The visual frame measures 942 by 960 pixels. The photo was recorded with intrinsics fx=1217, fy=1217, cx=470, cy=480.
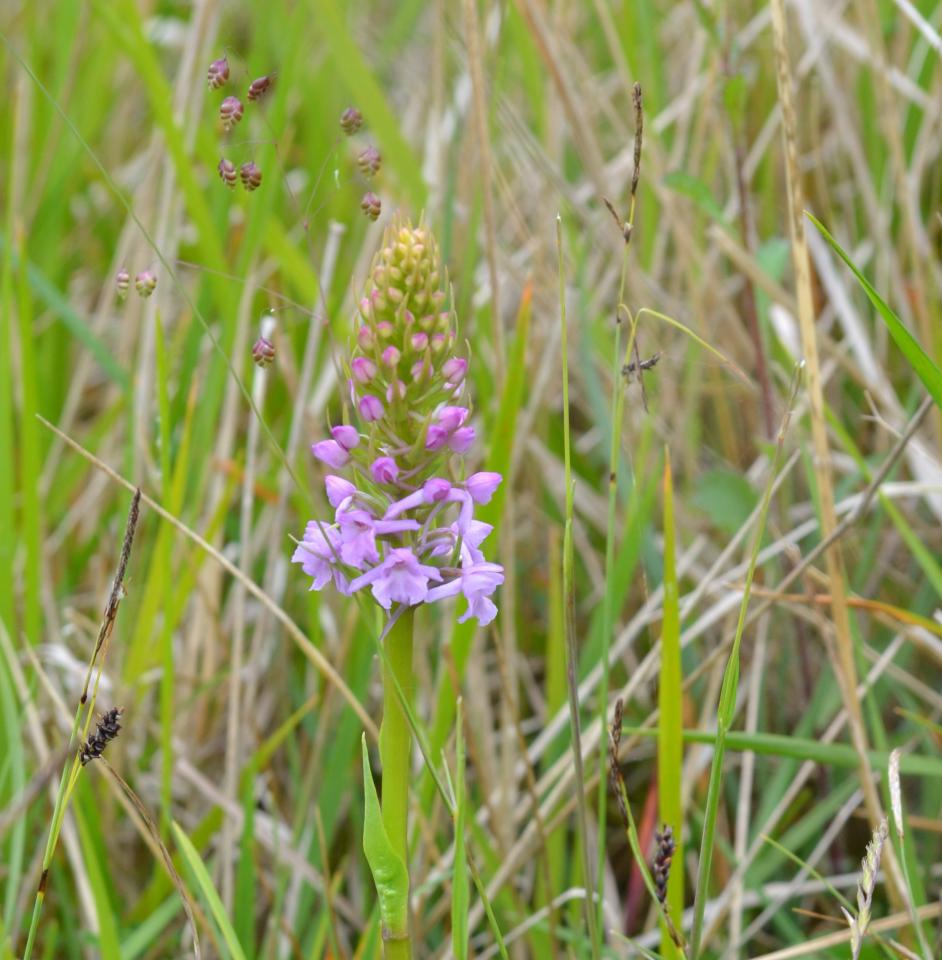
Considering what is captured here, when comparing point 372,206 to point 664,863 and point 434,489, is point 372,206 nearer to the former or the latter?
point 434,489

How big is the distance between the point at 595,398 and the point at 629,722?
2.07ft

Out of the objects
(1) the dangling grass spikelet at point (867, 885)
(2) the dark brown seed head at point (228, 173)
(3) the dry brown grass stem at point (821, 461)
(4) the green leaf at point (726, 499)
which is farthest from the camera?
(4) the green leaf at point (726, 499)

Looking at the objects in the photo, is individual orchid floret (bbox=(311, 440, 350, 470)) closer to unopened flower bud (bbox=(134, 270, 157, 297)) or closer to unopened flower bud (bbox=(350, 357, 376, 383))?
unopened flower bud (bbox=(350, 357, 376, 383))

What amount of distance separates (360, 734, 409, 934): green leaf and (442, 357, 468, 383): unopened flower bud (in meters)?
0.33

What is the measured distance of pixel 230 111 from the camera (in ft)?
4.45

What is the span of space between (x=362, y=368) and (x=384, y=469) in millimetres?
89

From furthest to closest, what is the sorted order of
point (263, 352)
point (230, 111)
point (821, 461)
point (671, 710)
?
point (821, 461)
point (671, 710)
point (230, 111)
point (263, 352)

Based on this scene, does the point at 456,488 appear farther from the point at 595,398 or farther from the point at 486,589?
the point at 595,398

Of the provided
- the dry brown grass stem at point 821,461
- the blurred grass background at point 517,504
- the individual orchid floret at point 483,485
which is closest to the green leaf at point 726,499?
the blurred grass background at point 517,504

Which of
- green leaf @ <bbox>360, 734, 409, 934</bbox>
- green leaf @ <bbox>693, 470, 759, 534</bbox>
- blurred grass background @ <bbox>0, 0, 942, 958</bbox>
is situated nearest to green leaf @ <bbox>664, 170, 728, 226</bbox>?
blurred grass background @ <bbox>0, 0, 942, 958</bbox>

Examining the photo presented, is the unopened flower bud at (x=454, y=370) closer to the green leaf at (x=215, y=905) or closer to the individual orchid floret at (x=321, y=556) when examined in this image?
the individual orchid floret at (x=321, y=556)

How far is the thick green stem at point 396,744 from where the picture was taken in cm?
109

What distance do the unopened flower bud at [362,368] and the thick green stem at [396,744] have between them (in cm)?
21

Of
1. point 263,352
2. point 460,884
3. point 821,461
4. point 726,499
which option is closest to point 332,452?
point 263,352
